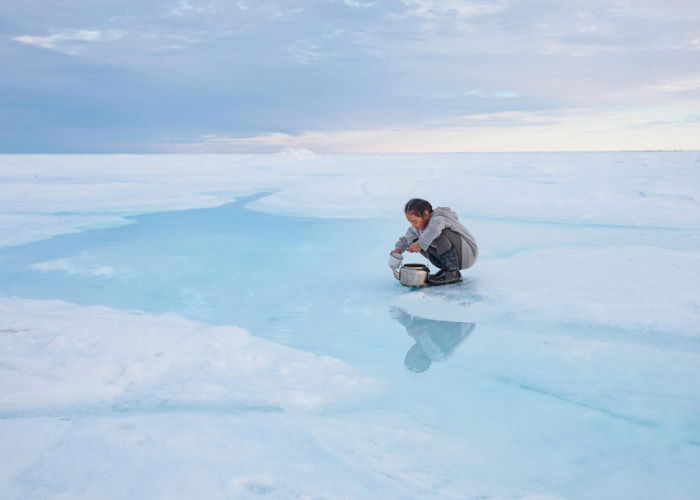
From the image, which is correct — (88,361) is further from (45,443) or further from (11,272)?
(11,272)

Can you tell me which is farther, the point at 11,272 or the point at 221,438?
the point at 11,272

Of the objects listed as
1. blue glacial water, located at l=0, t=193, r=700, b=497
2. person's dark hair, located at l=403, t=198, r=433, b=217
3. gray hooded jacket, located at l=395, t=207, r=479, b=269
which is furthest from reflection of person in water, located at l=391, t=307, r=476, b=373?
person's dark hair, located at l=403, t=198, r=433, b=217

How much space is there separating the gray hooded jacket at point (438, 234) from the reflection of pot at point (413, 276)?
0.15 meters

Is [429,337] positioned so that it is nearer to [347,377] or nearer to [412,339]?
[412,339]

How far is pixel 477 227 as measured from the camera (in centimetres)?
762

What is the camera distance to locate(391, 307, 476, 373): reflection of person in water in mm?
2699

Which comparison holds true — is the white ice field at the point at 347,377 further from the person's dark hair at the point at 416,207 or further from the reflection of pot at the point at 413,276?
the person's dark hair at the point at 416,207

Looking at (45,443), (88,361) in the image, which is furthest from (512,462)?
(88,361)

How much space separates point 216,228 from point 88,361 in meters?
5.70

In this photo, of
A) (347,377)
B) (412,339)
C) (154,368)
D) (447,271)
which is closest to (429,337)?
(412,339)

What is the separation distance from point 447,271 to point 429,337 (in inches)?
39.3

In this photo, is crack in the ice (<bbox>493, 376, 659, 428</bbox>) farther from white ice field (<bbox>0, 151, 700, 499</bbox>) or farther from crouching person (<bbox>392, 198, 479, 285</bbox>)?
crouching person (<bbox>392, 198, 479, 285</bbox>)

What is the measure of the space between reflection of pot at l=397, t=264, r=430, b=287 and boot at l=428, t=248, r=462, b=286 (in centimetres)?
6

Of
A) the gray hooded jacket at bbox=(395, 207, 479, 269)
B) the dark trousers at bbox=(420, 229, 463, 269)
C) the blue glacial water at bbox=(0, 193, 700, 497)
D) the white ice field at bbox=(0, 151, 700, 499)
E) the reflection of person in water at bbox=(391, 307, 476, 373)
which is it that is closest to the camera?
the white ice field at bbox=(0, 151, 700, 499)
